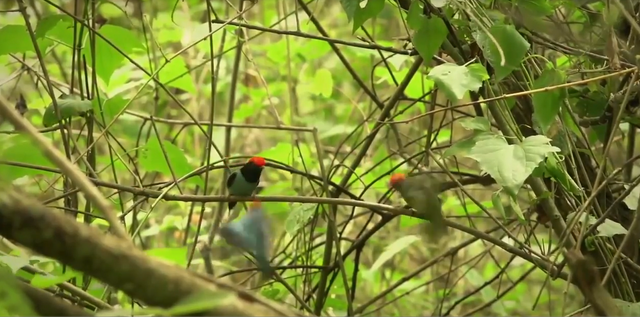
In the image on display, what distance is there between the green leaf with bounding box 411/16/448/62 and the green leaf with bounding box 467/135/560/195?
0.17 meters

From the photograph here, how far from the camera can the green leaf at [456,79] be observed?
0.86 meters

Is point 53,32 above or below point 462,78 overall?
above

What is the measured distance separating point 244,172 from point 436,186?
0.37m

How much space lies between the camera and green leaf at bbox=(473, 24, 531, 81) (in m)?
0.90

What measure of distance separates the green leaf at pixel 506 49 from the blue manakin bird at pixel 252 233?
0.48m

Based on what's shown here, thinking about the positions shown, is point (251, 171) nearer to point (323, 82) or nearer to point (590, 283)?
point (590, 283)

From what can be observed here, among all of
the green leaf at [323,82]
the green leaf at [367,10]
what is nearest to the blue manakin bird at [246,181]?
the green leaf at [367,10]

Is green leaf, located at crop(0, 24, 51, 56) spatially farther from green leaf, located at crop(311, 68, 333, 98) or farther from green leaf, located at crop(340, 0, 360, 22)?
green leaf, located at crop(311, 68, 333, 98)

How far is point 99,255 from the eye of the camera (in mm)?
458

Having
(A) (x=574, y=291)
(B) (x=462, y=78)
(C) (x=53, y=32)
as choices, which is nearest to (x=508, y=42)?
(B) (x=462, y=78)

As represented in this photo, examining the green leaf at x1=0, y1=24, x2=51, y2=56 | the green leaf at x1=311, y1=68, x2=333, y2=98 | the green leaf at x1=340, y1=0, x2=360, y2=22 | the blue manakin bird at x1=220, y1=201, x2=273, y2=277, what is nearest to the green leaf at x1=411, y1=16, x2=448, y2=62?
the green leaf at x1=340, y1=0, x2=360, y2=22

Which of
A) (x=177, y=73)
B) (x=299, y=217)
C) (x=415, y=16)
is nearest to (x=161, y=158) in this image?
(x=299, y=217)

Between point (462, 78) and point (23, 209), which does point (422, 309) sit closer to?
point (462, 78)

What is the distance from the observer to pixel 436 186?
51.9 inches
